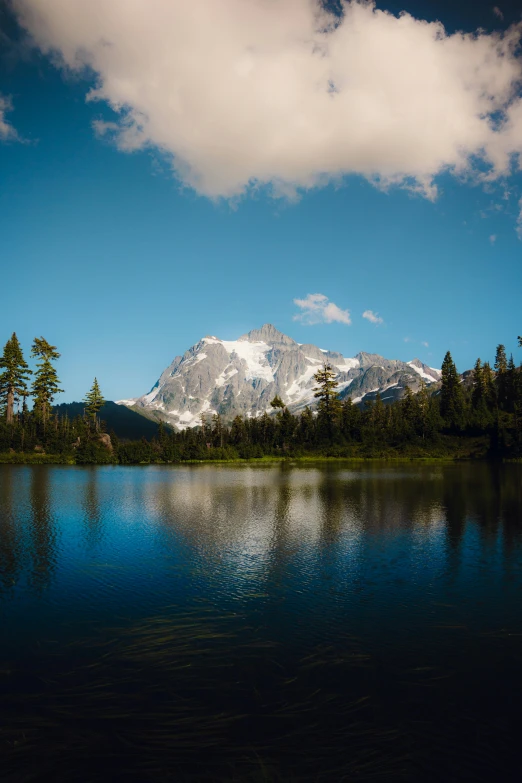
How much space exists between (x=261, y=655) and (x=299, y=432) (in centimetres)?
12518

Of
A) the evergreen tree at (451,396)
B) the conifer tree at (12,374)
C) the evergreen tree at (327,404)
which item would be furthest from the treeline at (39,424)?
the evergreen tree at (451,396)

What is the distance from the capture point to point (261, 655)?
530 inches

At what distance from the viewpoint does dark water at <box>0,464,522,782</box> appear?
945cm

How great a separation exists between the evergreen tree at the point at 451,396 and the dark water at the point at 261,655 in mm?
116771

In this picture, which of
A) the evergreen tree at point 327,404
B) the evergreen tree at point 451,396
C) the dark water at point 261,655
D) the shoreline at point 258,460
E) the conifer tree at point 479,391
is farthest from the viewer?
the conifer tree at point 479,391

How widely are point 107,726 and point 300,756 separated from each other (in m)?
4.44

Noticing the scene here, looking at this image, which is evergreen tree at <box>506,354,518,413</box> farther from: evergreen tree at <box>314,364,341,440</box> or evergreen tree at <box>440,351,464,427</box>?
evergreen tree at <box>314,364,341,440</box>

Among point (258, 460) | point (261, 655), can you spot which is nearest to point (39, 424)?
point (258, 460)

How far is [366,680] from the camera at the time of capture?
12.1 metres

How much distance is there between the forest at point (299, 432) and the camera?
112 meters

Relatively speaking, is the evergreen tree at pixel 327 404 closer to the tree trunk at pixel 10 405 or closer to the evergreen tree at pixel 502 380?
the evergreen tree at pixel 502 380

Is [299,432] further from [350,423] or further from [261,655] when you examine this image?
[261,655]

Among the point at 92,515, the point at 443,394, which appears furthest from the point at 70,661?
the point at 443,394

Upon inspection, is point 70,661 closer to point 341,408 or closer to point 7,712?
point 7,712
